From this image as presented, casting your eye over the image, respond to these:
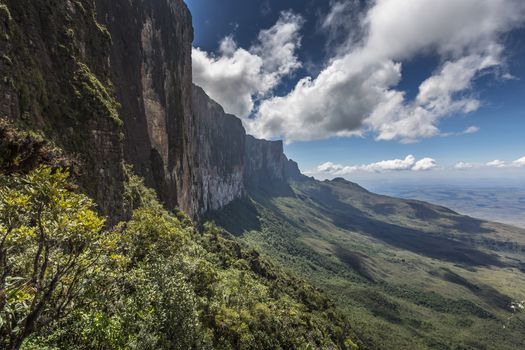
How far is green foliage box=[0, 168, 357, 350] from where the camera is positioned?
10.6 m

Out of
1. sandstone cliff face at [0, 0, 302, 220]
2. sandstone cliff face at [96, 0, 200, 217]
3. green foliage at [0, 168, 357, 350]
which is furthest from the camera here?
sandstone cliff face at [96, 0, 200, 217]

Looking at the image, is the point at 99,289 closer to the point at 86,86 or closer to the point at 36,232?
the point at 36,232

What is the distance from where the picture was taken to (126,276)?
21.4 meters

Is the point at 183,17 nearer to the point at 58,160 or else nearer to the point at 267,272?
the point at 267,272

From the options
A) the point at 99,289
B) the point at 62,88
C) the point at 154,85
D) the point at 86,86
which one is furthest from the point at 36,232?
the point at 154,85

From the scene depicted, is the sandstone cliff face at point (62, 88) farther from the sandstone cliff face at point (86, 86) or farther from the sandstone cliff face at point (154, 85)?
the sandstone cliff face at point (154, 85)

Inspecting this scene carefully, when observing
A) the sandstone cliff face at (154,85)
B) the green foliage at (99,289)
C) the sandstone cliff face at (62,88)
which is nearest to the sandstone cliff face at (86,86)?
the sandstone cliff face at (62,88)

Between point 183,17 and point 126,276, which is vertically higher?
point 183,17

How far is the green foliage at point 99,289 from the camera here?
34.9ft

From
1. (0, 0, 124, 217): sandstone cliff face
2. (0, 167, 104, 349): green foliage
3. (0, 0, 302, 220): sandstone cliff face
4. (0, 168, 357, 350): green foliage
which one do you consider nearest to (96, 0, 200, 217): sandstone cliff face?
(0, 0, 302, 220): sandstone cliff face

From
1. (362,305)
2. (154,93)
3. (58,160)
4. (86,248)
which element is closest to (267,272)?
(154,93)

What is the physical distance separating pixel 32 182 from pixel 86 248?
3.61m

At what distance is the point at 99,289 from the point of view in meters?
16.5

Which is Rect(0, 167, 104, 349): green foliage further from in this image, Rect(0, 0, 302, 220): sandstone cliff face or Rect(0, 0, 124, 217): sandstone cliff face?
Rect(0, 0, 302, 220): sandstone cliff face
